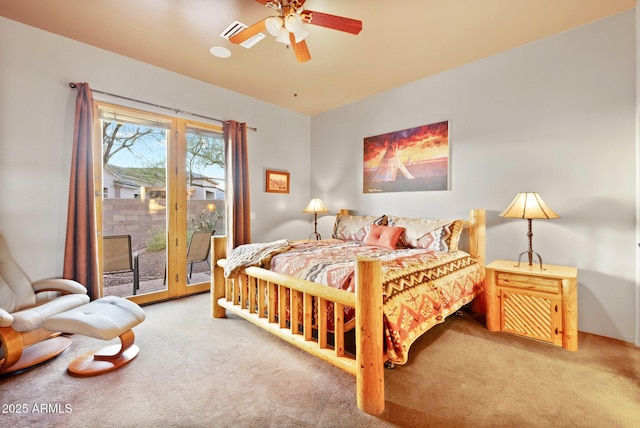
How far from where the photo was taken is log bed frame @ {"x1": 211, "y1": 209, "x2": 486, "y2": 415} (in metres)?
1.59

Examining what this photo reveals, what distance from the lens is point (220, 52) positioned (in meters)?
3.07

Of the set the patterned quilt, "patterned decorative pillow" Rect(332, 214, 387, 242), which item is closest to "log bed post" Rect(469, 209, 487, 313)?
the patterned quilt

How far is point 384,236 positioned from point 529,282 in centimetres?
140

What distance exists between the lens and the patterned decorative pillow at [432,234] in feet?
10.00

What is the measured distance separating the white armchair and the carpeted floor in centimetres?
11

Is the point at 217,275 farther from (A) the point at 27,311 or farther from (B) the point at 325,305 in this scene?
(B) the point at 325,305

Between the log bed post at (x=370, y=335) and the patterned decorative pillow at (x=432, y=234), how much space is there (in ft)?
5.70

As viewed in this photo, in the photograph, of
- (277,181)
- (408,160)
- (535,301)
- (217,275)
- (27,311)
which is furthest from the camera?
(277,181)

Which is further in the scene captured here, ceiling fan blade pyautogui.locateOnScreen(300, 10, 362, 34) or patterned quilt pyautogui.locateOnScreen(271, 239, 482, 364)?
ceiling fan blade pyautogui.locateOnScreen(300, 10, 362, 34)

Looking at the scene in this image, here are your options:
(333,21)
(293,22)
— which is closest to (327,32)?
(333,21)

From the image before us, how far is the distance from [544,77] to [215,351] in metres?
3.97

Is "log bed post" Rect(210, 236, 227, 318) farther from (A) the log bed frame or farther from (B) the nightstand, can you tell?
(B) the nightstand

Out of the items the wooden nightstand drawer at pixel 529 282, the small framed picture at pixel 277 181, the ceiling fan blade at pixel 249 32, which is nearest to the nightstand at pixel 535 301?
the wooden nightstand drawer at pixel 529 282

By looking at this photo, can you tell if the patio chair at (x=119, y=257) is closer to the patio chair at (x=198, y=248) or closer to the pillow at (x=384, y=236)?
the patio chair at (x=198, y=248)
